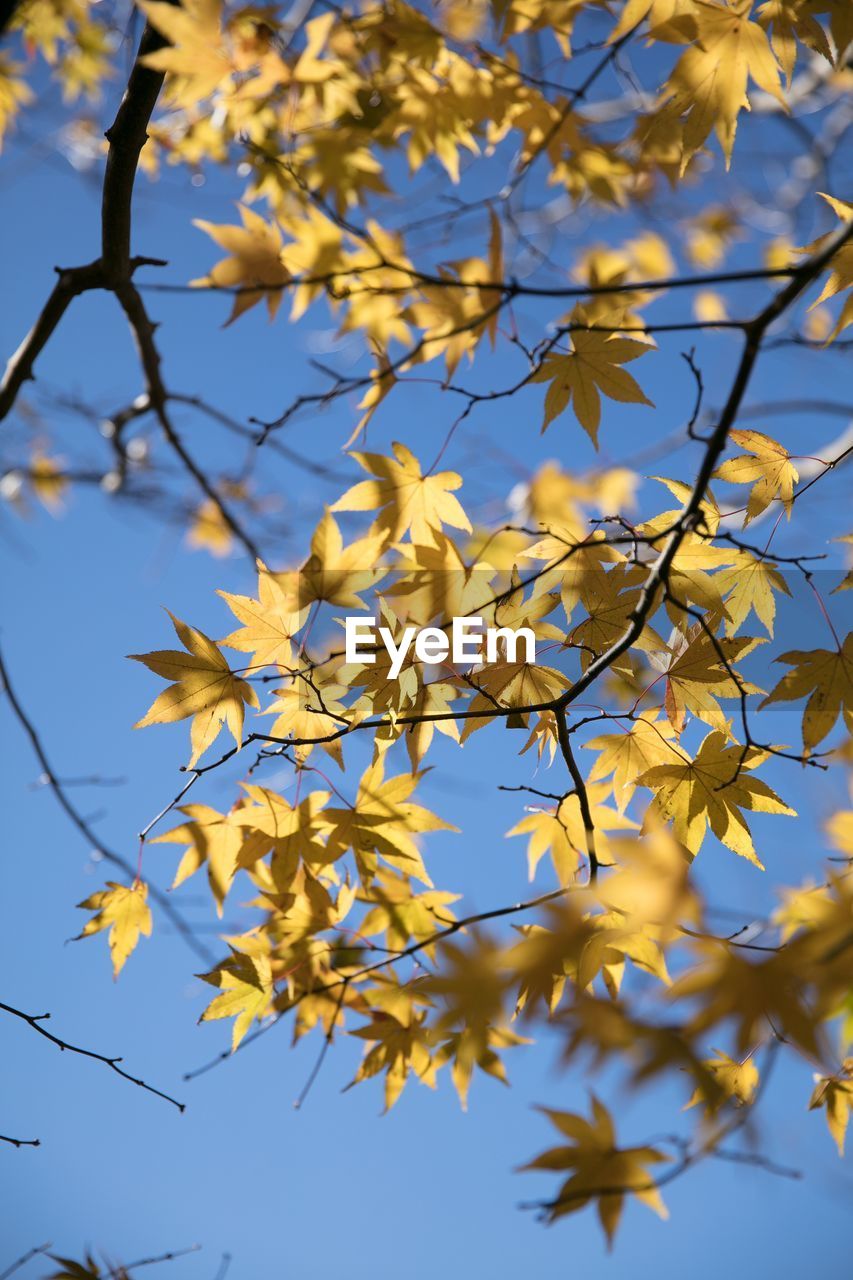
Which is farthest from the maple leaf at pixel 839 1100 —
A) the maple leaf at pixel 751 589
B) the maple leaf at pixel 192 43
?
the maple leaf at pixel 192 43

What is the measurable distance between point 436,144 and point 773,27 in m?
0.69

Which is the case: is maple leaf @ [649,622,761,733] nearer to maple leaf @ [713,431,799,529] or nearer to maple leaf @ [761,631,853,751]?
maple leaf @ [761,631,853,751]

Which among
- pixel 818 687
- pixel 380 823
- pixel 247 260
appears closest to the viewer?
pixel 818 687

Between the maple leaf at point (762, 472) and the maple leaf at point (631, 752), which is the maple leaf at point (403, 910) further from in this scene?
the maple leaf at point (762, 472)

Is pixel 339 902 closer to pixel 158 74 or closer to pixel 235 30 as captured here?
pixel 158 74

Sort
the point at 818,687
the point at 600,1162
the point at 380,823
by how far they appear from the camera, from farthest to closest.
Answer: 1. the point at 380,823
2. the point at 818,687
3. the point at 600,1162

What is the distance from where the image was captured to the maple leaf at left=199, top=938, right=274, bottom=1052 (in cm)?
124

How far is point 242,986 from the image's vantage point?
49.8 inches

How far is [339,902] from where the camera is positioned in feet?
4.37

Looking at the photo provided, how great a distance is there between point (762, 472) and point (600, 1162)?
930 millimetres

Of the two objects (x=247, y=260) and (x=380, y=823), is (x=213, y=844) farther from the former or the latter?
(x=247, y=260)

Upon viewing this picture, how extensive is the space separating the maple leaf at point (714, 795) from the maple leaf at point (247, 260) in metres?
0.91

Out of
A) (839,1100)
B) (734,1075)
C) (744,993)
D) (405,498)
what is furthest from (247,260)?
(839,1100)

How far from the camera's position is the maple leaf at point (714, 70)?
1166 millimetres
